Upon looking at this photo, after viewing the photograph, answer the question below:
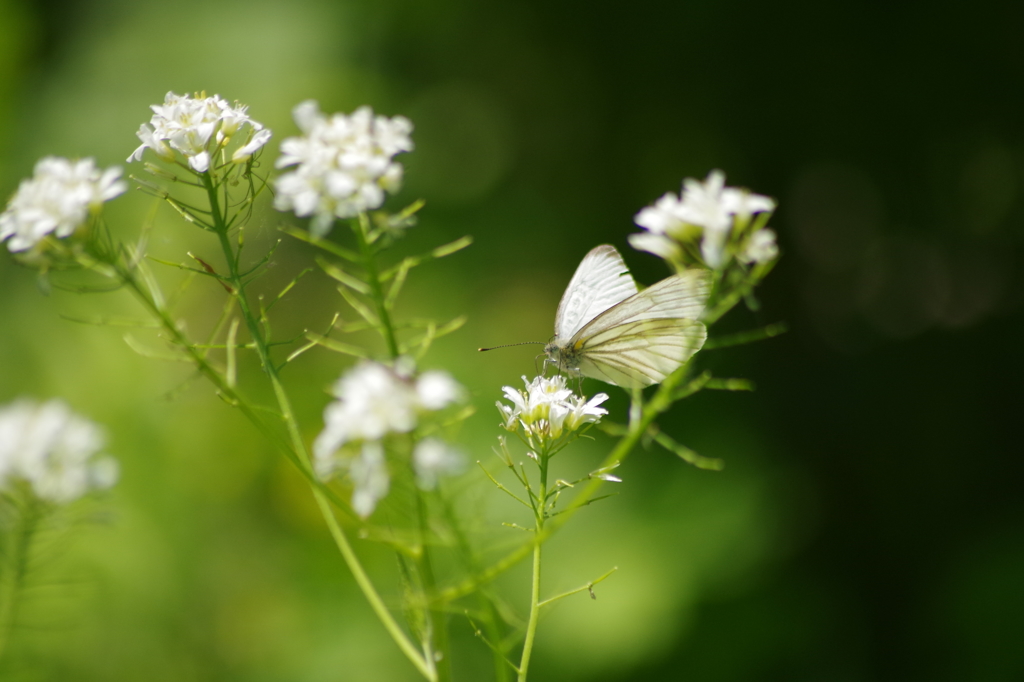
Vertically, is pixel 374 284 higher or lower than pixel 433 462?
higher

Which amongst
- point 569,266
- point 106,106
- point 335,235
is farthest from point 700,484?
point 106,106

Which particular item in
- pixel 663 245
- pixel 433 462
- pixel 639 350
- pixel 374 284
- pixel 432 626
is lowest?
pixel 432 626

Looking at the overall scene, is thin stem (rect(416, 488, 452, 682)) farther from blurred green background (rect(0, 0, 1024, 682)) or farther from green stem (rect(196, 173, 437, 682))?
blurred green background (rect(0, 0, 1024, 682))

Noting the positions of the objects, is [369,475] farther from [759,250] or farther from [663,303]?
[663,303]

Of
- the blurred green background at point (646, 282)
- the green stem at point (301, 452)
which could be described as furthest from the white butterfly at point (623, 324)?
the blurred green background at point (646, 282)

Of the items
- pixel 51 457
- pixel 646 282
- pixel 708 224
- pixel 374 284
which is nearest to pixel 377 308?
pixel 374 284
